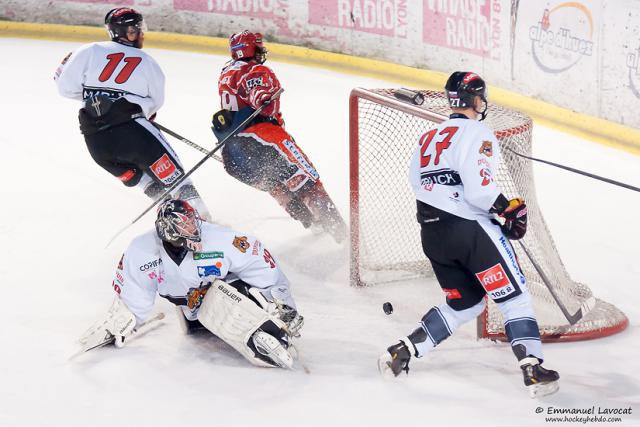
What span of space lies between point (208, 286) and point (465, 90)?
1.12m

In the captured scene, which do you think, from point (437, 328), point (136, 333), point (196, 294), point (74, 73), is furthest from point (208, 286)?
point (74, 73)

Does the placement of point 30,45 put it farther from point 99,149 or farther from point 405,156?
point 405,156

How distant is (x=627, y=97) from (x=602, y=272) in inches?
66.0

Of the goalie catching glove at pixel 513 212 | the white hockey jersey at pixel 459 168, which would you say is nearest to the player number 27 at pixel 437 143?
the white hockey jersey at pixel 459 168

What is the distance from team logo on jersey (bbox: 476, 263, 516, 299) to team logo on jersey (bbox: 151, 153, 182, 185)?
5.91ft

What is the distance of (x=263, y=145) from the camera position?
496 centimetres

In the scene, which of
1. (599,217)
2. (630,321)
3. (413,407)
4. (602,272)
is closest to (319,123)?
(599,217)

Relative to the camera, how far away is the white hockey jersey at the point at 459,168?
3412 mm

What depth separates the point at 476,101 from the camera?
353 centimetres

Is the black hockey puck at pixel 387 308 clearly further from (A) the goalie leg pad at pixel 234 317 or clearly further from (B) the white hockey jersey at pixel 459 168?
(B) the white hockey jersey at pixel 459 168

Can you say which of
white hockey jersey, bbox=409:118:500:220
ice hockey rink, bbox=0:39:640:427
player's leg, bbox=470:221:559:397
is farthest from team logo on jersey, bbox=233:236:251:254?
player's leg, bbox=470:221:559:397

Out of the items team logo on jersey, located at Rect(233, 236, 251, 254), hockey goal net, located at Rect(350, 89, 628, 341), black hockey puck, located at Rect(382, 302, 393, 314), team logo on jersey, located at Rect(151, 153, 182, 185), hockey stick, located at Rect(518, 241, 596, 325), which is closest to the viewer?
team logo on jersey, located at Rect(233, 236, 251, 254)

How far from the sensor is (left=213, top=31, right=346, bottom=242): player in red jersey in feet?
16.0

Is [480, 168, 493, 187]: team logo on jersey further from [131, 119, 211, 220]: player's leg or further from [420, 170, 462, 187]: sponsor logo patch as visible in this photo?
[131, 119, 211, 220]: player's leg
